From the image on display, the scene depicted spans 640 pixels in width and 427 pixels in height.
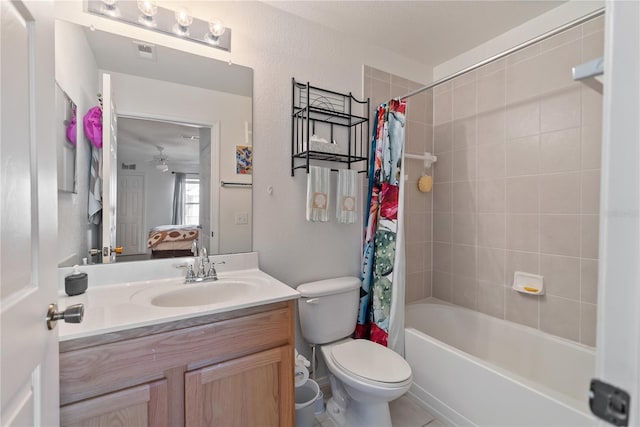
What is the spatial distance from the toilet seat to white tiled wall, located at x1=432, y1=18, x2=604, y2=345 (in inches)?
38.9

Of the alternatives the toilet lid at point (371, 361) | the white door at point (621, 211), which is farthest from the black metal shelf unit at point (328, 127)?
the white door at point (621, 211)

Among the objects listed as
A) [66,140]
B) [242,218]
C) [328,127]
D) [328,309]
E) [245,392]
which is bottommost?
[245,392]

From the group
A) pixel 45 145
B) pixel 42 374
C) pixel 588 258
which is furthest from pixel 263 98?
pixel 588 258

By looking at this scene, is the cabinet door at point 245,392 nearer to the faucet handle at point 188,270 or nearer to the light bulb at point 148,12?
the faucet handle at point 188,270

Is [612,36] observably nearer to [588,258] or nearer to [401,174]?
[401,174]

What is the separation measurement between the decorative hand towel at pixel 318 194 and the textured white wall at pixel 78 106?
109cm

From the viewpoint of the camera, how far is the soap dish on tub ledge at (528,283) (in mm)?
1794

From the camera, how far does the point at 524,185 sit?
188cm

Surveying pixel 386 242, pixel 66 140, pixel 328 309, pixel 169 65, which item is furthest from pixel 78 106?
pixel 386 242

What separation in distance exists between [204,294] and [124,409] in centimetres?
52

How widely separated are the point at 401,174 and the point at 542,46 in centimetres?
119

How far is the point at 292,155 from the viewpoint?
1773mm

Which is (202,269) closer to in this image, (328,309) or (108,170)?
(108,170)

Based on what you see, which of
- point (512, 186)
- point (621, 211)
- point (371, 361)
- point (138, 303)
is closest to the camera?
point (621, 211)
